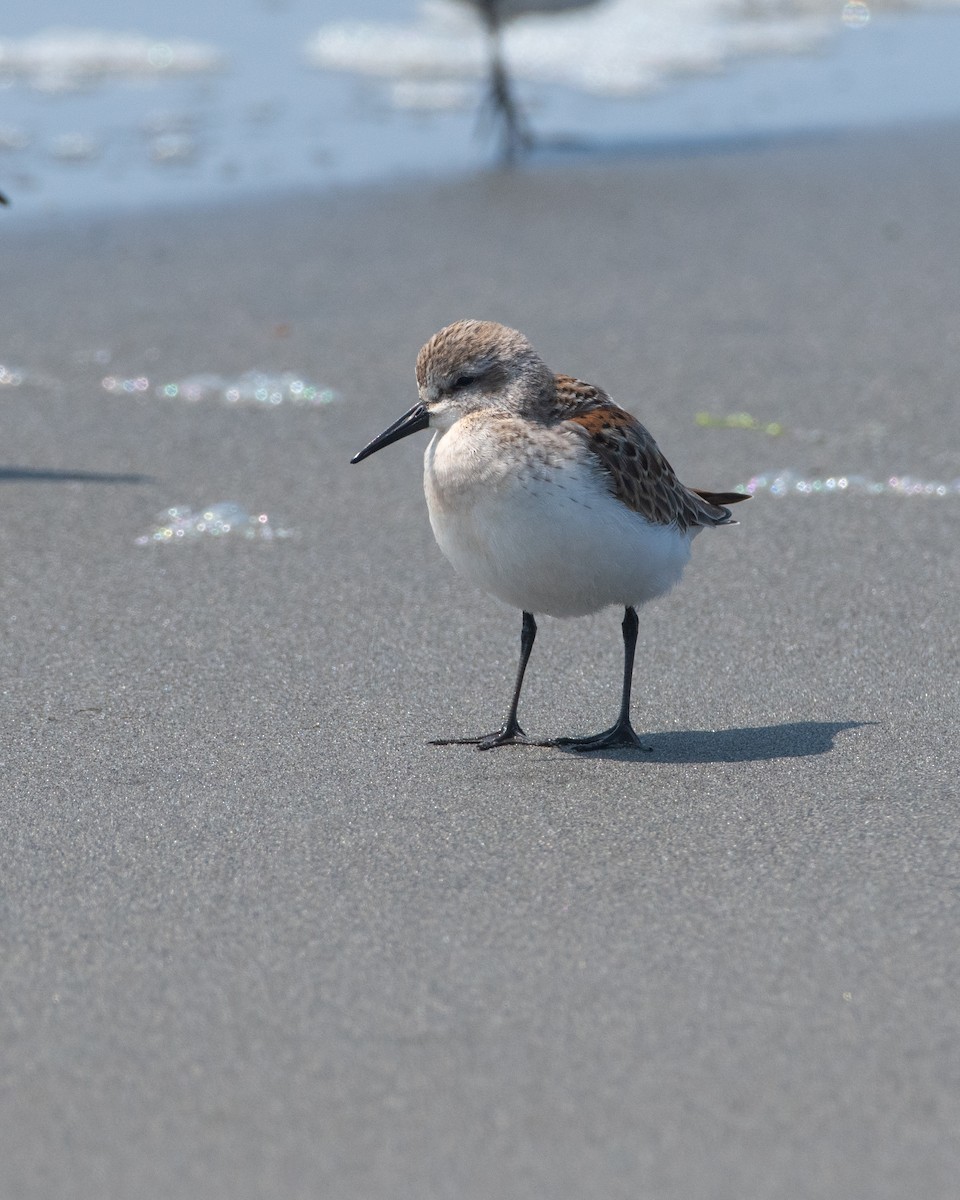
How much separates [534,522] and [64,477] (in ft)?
8.35

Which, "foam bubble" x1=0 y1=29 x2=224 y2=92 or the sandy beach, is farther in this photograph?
"foam bubble" x1=0 y1=29 x2=224 y2=92

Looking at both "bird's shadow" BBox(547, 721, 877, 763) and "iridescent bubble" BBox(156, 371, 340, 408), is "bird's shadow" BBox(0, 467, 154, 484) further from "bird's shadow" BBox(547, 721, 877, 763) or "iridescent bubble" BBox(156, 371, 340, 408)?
"bird's shadow" BBox(547, 721, 877, 763)

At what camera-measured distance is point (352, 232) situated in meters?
8.53

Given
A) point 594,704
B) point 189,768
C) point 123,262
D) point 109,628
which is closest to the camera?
point 189,768

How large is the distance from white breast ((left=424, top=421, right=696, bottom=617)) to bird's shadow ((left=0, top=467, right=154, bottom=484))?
6.88 ft

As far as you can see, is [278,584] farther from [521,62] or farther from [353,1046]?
[521,62]

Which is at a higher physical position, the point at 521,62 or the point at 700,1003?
the point at 700,1003

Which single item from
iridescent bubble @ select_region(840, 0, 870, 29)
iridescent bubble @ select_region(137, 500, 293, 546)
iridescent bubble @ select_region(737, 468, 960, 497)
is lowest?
iridescent bubble @ select_region(840, 0, 870, 29)

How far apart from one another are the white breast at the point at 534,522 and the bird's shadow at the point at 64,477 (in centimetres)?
210

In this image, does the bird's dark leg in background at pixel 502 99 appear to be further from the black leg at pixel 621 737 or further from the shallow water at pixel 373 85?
the black leg at pixel 621 737

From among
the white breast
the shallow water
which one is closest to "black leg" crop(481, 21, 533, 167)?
the shallow water

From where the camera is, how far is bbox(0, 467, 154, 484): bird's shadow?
18.7ft

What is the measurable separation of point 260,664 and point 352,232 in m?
4.61

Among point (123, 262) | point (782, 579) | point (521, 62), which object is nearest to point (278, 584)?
point (782, 579)
